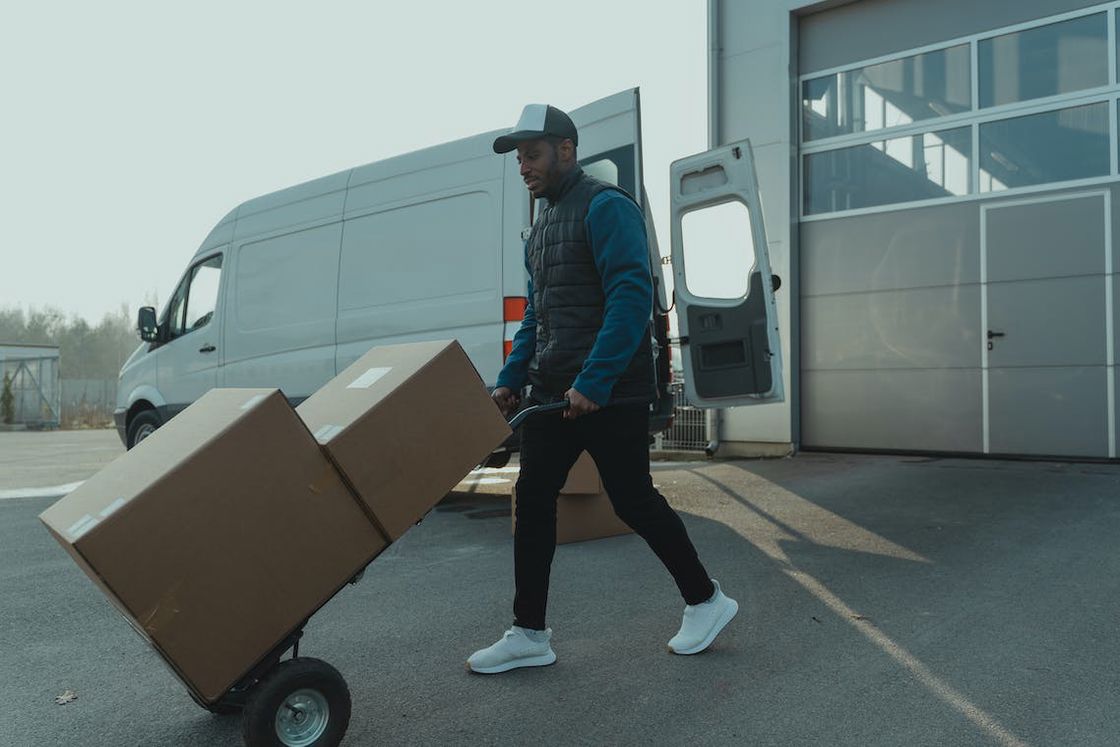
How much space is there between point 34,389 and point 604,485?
24.7 meters

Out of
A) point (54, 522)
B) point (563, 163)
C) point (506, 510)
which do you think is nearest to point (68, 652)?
point (54, 522)

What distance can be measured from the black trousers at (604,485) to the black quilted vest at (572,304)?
10 cm

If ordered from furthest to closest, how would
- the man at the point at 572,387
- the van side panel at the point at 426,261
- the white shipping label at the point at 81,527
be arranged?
1. the van side panel at the point at 426,261
2. the man at the point at 572,387
3. the white shipping label at the point at 81,527

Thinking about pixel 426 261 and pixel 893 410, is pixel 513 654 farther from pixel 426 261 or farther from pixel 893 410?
pixel 893 410

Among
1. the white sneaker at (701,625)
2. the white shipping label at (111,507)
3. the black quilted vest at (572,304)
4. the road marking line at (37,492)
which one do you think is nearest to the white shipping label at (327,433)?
the white shipping label at (111,507)

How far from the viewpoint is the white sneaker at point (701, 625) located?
10.00ft

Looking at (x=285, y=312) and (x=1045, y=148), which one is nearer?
(x=285, y=312)

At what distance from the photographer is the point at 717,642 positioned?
3.19 meters

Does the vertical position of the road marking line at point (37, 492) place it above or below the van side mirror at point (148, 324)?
below

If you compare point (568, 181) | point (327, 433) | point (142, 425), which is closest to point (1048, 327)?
point (568, 181)

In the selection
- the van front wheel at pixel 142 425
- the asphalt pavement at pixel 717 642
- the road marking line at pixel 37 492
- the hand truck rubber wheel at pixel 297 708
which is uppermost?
the van front wheel at pixel 142 425

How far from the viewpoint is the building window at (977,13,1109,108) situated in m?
7.46

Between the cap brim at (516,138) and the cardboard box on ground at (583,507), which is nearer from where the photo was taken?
the cap brim at (516,138)

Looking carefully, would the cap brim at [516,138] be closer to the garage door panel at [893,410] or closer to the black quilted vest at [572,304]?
the black quilted vest at [572,304]
